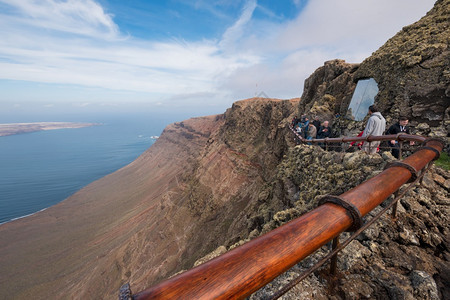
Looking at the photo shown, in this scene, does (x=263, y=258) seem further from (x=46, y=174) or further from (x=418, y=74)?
(x=46, y=174)

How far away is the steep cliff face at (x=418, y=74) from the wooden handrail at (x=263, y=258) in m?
10.4

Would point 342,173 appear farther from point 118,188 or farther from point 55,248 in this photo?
point 118,188

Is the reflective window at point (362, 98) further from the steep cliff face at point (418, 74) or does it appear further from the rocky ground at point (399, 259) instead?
the rocky ground at point (399, 259)

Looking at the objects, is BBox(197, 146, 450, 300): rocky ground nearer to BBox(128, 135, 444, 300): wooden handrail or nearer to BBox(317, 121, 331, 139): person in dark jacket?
BBox(128, 135, 444, 300): wooden handrail

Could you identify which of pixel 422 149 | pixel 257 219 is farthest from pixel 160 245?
pixel 422 149

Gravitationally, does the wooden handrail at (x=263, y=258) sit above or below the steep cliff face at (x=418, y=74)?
below

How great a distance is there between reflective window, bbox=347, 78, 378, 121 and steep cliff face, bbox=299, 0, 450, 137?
401 mm

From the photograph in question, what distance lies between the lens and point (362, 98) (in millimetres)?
13703

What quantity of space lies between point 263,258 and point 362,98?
16209 mm

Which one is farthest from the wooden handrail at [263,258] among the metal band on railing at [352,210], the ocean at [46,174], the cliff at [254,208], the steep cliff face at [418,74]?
A: the ocean at [46,174]

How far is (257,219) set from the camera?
Result: 37.5ft

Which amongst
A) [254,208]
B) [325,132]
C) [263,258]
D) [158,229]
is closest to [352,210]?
[263,258]

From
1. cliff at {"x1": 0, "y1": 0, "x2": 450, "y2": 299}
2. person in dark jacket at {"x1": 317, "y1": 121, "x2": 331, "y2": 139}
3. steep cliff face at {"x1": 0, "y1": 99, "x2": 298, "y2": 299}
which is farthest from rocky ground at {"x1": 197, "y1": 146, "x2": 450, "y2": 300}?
steep cliff face at {"x1": 0, "y1": 99, "x2": 298, "y2": 299}

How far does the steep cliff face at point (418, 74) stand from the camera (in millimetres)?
8969
